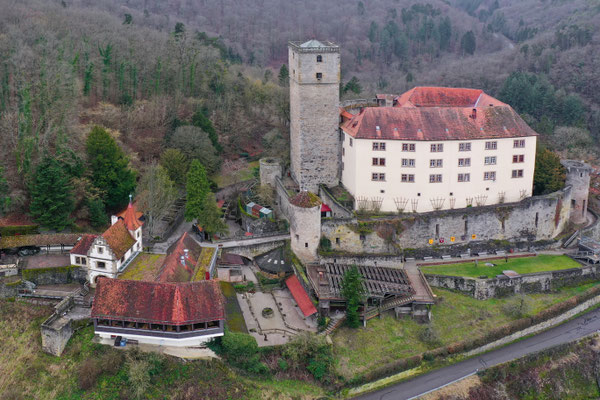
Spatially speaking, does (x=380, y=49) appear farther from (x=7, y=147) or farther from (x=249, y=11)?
(x=7, y=147)

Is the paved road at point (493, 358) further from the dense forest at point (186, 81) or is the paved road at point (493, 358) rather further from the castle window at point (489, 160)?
the dense forest at point (186, 81)

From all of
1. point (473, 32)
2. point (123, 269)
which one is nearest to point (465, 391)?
point (123, 269)

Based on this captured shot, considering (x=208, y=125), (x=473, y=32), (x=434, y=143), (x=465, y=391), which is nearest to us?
(x=465, y=391)

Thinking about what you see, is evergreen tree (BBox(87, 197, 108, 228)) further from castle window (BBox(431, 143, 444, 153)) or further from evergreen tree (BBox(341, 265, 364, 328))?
castle window (BBox(431, 143, 444, 153))

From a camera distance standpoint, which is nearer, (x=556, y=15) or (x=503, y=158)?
(x=503, y=158)

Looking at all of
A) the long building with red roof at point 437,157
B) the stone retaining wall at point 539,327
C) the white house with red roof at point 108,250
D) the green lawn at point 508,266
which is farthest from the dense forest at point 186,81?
the stone retaining wall at point 539,327

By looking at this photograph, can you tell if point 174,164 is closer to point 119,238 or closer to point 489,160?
point 119,238
